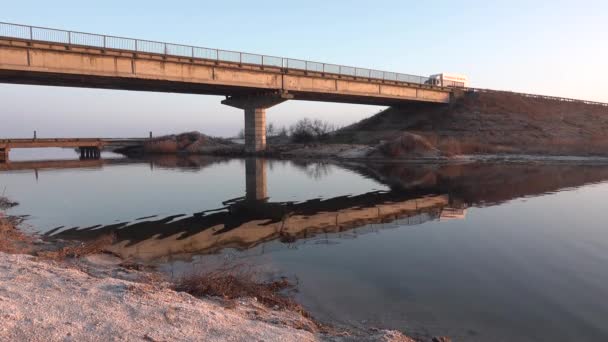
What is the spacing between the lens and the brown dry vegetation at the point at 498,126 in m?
53.9

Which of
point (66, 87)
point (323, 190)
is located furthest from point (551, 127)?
point (66, 87)

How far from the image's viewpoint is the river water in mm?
8297

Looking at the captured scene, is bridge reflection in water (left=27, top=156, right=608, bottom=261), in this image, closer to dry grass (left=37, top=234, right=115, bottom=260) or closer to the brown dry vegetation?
dry grass (left=37, top=234, right=115, bottom=260)

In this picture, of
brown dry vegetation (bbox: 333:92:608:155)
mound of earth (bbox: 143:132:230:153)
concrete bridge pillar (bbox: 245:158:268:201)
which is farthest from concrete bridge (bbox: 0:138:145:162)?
concrete bridge pillar (bbox: 245:158:268:201)

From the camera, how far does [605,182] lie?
2925 centimetres

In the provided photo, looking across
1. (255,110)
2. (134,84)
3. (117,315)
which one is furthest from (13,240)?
(255,110)

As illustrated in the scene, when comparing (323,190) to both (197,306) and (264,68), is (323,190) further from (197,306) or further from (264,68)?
(264,68)

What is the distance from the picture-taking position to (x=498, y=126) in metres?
65.9

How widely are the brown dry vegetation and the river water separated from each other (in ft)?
84.8

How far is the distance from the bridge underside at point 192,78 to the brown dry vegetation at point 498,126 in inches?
228

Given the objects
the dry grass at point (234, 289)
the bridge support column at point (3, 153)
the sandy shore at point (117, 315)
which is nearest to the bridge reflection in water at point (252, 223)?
the dry grass at point (234, 289)

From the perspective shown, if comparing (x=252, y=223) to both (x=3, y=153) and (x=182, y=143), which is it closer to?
(x=3, y=153)

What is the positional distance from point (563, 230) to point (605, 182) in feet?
58.7

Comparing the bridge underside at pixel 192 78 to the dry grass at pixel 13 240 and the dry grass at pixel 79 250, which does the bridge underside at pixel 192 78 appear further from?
the dry grass at pixel 79 250
